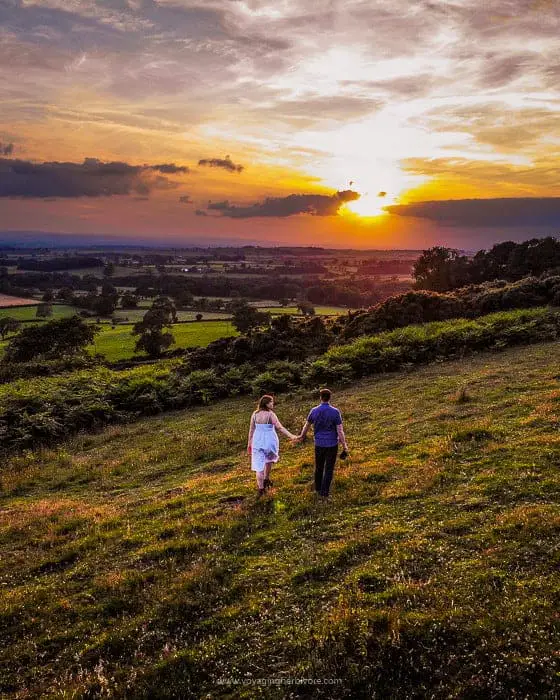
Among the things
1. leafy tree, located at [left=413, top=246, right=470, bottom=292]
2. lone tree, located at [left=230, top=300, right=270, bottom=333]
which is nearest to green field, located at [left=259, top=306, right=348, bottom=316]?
lone tree, located at [left=230, top=300, right=270, bottom=333]

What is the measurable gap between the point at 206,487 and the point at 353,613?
26.8 feet

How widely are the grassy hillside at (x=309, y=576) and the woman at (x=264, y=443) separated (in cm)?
57

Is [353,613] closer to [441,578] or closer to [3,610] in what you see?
[441,578]

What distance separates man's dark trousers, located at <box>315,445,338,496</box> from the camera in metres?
12.7

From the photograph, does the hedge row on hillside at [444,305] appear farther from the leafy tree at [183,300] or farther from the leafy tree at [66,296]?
the leafy tree at [66,296]

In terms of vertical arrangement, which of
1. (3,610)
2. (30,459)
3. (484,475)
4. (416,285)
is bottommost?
(30,459)

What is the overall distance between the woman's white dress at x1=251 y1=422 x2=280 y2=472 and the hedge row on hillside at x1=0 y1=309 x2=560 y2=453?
660 inches

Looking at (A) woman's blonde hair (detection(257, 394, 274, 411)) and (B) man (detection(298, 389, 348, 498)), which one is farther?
(A) woman's blonde hair (detection(257, 394, 274, 411))

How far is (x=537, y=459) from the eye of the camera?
12352mm

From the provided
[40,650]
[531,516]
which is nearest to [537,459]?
[531,516]

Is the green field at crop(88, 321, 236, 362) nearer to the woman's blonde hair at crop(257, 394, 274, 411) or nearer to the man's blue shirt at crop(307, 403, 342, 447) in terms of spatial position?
the woman's blonde hair at crop(257, 394, 274, 411)

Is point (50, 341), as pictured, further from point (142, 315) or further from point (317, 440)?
point (317, 440)

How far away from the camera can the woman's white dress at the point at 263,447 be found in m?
13.7

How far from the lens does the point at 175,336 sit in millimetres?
98688
